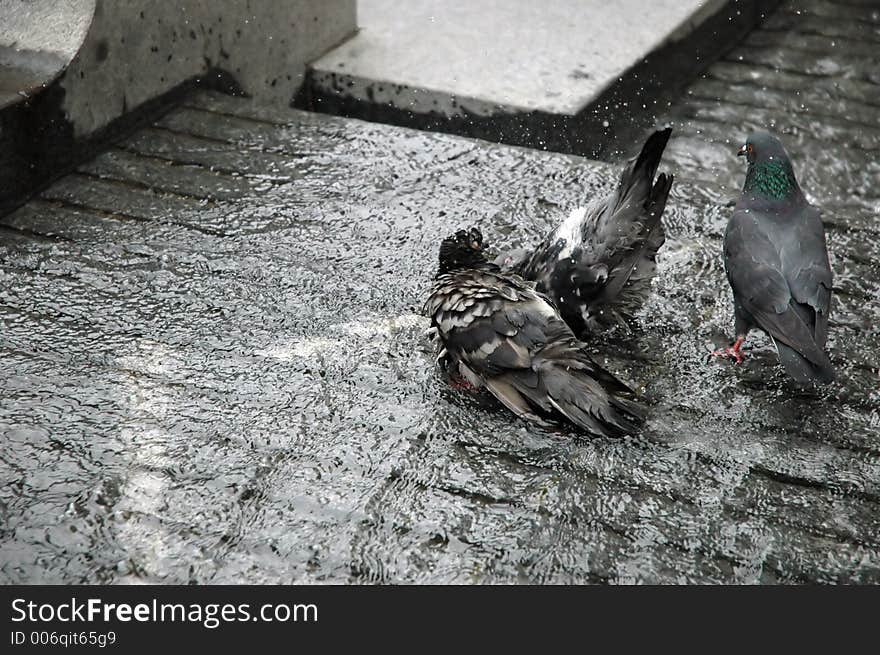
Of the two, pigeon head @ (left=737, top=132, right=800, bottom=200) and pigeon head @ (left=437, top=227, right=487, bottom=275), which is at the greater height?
pigeon head @ (left=737, top=132, right=800, bottom=200)

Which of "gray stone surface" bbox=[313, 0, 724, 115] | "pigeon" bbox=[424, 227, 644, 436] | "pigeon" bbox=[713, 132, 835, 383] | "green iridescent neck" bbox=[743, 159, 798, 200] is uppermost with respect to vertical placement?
"green iridescent neck" bbox=[743, 159, 798, 200]

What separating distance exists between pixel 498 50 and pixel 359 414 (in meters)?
4.24

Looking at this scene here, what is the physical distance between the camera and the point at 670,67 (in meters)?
7.88

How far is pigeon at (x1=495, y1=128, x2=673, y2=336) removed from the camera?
168 inches

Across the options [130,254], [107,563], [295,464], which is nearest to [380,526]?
[295,464]

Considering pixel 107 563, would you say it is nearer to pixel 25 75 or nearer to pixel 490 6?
pixel 25 75

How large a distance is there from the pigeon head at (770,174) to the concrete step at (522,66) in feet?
6.87

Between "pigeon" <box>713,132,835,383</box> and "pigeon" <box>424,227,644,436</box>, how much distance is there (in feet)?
2.11

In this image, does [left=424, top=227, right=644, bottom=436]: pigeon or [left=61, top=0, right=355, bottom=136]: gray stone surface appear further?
[left=61, top=0, right=355, bottom=136]: gray stone surface

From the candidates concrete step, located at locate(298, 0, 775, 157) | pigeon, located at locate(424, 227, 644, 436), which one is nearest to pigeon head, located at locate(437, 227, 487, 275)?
pigeon, located at locate(424, 227, 644, 436)

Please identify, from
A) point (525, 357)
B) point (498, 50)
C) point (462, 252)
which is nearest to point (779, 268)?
point (525, 357)

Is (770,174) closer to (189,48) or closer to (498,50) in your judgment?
(498,50)

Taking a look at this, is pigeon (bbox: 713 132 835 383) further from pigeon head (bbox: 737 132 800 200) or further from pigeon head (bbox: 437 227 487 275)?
pigeon head (bbox: 437 227 487 275)

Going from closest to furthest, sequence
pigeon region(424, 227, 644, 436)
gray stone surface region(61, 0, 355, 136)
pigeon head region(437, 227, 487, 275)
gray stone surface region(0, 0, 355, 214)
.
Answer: pigeon region(424, 227, 644, 436) < pigeon head region(437, 227, 487, 275) < gray stone surface region(0, 0, 355, 214) < gray stone surface region(61, 0, 355, 136)
